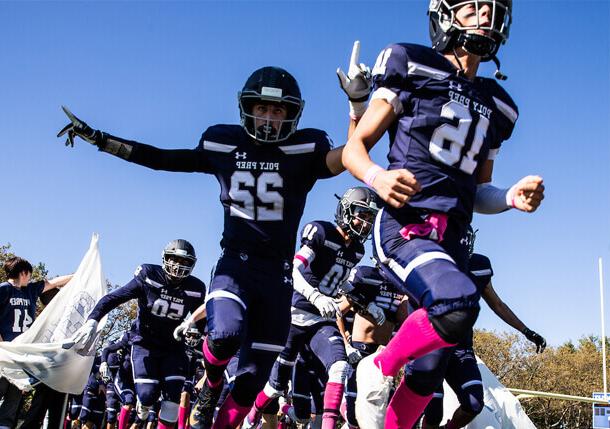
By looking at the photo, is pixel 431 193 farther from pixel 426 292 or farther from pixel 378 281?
pixel 378 281

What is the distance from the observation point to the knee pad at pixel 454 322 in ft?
10.5

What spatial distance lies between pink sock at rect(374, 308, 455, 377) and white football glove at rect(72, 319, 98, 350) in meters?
4.55

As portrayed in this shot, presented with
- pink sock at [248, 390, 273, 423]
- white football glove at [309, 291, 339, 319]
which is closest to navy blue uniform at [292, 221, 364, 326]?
pink sock at [248, 390, 273, 423]

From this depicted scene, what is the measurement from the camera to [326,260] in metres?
7.54

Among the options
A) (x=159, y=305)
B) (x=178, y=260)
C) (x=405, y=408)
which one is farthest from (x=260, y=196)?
(x=159, y=305)

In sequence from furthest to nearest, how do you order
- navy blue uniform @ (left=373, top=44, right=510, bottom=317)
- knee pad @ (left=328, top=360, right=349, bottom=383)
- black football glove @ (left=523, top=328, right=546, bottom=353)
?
black football glove @ (left=523, top=328, right=546, bottom=353), knee pad @ (left=328, top=360, right=349, bottom=383), navy blue uniform @ (left=373, top=44, right=510, bottom=317)

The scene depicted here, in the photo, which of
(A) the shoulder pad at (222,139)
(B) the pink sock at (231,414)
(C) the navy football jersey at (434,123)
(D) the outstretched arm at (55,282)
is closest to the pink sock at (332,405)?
(B) the pink sock at (231,414)

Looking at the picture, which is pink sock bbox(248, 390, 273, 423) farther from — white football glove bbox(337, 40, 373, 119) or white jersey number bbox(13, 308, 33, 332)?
white football glove bbox(337, 40, 373, 119)

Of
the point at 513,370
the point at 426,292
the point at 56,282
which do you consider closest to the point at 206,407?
the point at 426,292

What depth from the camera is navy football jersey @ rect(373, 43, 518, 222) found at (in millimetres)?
3699

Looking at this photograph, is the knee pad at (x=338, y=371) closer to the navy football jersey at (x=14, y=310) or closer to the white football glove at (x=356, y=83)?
the white football glove at (x=356, y=83)

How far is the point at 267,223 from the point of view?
4.90 metres

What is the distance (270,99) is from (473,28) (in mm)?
1568

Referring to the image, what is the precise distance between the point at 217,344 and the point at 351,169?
1546 millimetres
